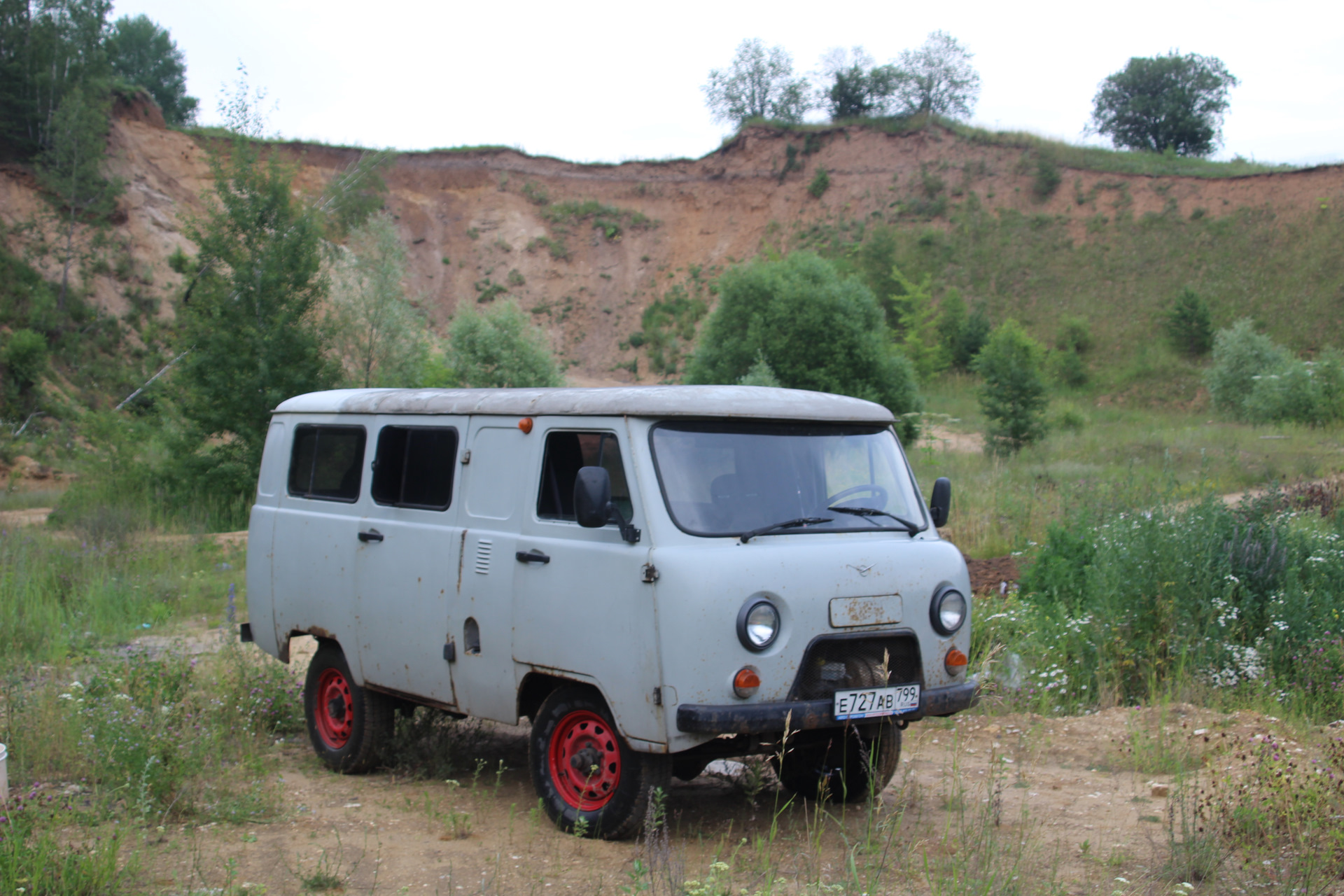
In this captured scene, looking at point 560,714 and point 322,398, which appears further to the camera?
point 322,398

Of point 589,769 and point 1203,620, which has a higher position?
point 1203,620

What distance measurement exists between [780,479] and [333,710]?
3.56 metres

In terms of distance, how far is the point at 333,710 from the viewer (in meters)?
6.56

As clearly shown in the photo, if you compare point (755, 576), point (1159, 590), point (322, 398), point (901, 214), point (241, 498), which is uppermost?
point (901, 214)

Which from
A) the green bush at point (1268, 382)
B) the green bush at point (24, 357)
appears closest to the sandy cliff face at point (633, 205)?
the green bush at point (1268, 382)

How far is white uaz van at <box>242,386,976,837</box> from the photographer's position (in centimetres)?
442

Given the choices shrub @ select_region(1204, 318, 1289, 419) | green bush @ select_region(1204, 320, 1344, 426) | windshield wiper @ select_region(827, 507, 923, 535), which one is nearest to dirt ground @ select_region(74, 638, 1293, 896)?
windshield wiper @ select_region(827, 507, 923, 535)

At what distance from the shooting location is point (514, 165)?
61.7 meters

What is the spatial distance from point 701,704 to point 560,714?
3.17ft

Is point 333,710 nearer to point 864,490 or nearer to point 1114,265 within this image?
point 864,490

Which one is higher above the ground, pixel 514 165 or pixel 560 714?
pixel 514 165

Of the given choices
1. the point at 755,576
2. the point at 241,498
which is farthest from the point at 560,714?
the point at 241,498

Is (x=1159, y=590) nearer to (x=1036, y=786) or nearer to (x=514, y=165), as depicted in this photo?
(x=1036, y=786)

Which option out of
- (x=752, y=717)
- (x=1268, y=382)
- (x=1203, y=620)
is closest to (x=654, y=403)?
(x=752, y=717)
